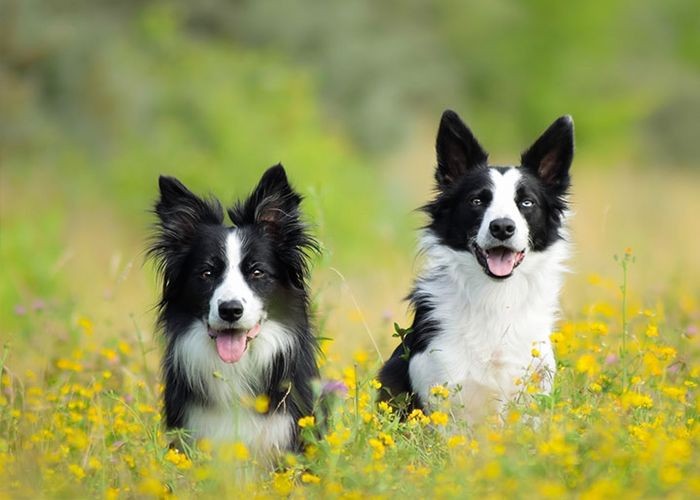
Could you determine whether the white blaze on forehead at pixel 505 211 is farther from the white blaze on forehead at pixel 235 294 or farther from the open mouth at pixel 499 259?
the white blaze on forehead at pixel 235 294

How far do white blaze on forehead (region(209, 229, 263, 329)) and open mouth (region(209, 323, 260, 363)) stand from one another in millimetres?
95

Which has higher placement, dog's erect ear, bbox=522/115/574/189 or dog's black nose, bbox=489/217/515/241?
dog's erect ear, bbox=522/115/574/189

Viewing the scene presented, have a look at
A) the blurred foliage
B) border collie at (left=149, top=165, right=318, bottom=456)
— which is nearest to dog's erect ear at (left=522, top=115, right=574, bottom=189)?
border collie at (left=149, top=165, right=318, bottom=456)

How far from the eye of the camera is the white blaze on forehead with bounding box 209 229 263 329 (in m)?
5.11

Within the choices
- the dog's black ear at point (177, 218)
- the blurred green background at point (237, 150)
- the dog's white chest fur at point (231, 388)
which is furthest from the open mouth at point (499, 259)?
the dog's black ear at point (177, 218)

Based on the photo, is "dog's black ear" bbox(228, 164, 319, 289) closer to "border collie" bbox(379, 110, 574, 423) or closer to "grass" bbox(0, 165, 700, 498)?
"grass" bbox(0, 165, 700, 498)

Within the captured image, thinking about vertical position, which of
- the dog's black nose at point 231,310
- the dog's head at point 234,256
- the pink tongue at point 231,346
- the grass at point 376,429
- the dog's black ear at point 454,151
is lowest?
the grass at point 376,429

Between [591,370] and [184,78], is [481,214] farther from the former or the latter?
[184,78]

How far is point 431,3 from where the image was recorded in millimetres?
35156

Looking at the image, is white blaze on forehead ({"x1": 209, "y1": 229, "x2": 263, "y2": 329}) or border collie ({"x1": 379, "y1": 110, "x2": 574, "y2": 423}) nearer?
white blaze on forehead ({"x1": 209, "y1": 229, "x2": 263, "y2": 329})

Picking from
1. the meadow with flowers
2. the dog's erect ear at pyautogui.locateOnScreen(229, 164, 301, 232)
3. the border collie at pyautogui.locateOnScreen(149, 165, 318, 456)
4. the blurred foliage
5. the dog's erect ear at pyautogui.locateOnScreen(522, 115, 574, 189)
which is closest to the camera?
the meadow with flowers

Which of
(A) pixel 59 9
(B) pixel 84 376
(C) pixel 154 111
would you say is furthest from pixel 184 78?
(B) pixel 84 376

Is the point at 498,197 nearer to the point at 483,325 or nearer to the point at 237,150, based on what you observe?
the point at 483,325

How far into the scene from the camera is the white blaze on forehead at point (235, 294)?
5.11 metres
